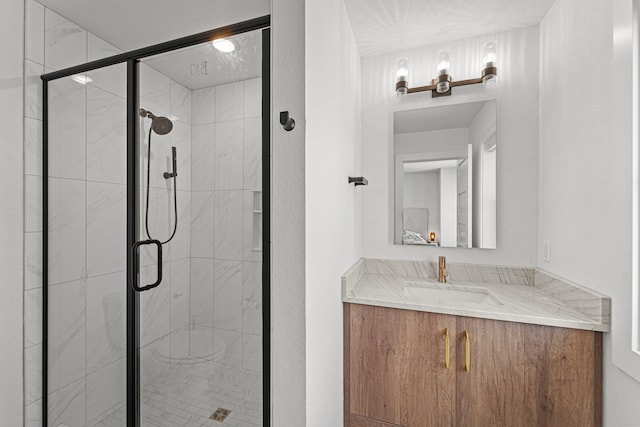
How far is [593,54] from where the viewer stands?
126cm

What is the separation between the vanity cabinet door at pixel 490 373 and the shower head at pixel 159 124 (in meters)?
1.55

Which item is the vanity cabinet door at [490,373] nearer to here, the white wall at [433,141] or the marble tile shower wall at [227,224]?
the marble tile shower wall at [227,224]

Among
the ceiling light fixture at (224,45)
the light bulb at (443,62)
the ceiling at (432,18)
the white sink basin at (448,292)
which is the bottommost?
the white sink basin at (448,292)

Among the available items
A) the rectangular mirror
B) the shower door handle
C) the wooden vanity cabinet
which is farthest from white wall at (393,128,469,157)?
the shower door handle

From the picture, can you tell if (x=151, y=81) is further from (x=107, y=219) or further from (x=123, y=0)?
(x=107, y=219)

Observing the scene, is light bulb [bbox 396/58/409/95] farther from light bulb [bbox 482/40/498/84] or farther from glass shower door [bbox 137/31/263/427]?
glass shower door [bbox 137/31/263/427]

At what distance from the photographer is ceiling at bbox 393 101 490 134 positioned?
187 cm

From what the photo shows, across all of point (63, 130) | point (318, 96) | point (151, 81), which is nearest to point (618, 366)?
point (318, 96)

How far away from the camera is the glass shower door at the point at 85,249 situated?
56.1 inches

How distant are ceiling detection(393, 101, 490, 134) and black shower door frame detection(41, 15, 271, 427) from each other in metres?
1.13

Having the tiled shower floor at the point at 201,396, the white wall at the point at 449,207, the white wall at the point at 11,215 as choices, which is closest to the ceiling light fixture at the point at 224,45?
the white wall at the point at 11,215

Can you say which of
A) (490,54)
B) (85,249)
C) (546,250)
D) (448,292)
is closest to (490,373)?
(448,292)

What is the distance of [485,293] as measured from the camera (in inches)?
65.2

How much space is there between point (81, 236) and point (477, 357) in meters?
1.96
